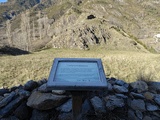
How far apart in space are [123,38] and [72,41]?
17.5 feet

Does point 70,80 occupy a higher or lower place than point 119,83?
higher

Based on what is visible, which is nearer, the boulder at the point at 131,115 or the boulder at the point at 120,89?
the boulder at the point at 131,115

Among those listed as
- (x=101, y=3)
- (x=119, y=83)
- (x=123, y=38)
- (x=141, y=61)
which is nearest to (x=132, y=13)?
(x=101, y=3)

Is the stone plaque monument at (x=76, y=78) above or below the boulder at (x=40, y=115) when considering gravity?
above

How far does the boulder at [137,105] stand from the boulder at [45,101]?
1359 millimetres

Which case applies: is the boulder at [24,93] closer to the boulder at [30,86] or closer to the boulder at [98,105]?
the boulder at [30,86]

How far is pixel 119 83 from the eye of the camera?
5051mm

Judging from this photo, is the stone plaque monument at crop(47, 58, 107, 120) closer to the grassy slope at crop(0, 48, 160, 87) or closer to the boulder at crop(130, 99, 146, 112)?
the boulder at crop(130, 99, 146, 112)

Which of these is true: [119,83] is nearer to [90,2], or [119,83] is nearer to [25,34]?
[25,34]

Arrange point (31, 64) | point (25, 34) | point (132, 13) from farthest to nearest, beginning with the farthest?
point (132, 13), point (25, 34), point (31, 64)

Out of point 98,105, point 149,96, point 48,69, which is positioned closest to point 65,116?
point 98,105

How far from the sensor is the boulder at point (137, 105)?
4426 mm

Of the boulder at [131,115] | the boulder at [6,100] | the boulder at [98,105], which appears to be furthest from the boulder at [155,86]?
the boulder at [6,100]

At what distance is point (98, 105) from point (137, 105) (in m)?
0.87
